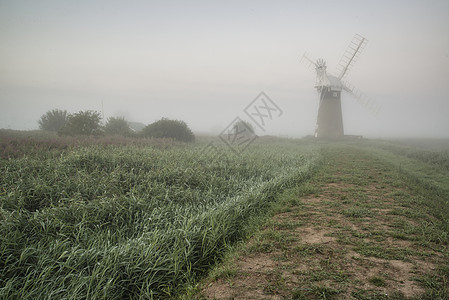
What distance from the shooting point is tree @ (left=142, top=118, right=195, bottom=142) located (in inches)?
832

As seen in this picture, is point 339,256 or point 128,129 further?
point 128,129

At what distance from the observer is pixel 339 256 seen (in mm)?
3158

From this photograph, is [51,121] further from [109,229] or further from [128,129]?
[109,229]

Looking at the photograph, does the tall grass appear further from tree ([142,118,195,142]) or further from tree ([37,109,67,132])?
tree ([37,109,67,132])

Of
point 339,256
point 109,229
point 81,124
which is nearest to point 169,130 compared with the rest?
point 81,124

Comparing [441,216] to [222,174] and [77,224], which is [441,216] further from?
[77,224]

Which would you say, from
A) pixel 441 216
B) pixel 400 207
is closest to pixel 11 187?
pixel 400 207

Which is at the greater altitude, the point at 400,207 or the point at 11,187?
the point at 11,187

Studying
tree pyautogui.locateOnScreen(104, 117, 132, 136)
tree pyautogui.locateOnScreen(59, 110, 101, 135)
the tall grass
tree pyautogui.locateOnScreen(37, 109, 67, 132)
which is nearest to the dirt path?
the tall grass

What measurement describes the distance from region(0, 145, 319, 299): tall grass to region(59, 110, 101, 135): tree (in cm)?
1042

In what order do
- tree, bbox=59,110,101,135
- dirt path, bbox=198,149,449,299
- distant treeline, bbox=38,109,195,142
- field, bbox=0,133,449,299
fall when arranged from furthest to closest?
distant treeline, bbox=38,109,195,142, tree, bbox=59,110,101,135, field, bbox=0,133,449,299, dirt path, bbox=198,149,449,299

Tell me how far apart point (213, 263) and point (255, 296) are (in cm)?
104

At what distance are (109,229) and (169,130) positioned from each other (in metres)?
18.1

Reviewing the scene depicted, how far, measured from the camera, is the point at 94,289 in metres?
2.57
